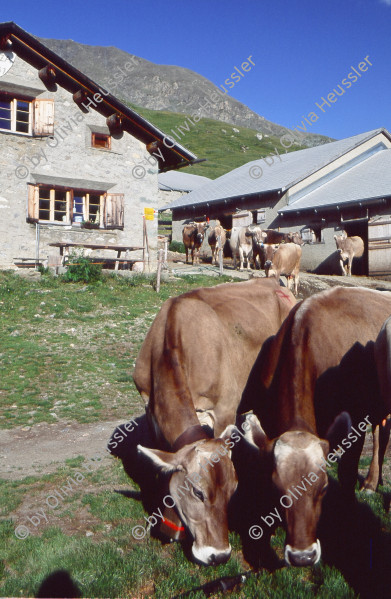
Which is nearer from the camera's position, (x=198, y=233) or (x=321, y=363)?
(x=321, y=363)

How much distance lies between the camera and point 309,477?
3180mm

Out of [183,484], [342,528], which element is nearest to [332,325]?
[342,528]

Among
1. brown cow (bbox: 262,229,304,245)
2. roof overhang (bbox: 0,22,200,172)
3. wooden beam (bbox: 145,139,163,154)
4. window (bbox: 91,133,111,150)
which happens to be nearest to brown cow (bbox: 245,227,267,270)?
brown cow (bbox: 262,229,304,245)

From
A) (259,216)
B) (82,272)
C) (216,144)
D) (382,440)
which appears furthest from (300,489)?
(216,144)

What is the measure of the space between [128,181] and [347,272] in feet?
33.2

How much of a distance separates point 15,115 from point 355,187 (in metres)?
14.8

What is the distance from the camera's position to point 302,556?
10.1 ft

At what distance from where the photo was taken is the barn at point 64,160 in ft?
56.1

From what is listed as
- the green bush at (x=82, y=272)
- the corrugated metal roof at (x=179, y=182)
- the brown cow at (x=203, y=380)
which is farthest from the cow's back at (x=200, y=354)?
the corrugated metal roof at (x=179, y=182)

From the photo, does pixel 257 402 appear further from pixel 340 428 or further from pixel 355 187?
pixel 355 187

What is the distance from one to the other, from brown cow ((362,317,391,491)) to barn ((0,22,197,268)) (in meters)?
13.8

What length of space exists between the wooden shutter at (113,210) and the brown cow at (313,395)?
47.5 ft

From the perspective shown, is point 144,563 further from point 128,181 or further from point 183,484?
point 128,181

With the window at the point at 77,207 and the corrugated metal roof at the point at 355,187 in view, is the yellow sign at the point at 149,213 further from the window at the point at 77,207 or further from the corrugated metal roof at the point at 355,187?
the corrugated metal roof at the point at 355,187
